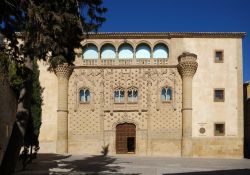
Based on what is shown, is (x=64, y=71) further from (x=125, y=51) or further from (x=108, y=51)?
(x=125, y=51)

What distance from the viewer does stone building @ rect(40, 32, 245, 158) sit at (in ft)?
94.8

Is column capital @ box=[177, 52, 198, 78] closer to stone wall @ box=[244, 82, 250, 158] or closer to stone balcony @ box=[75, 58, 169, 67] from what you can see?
stone balcony @ box=[75, 58, 169, 67]

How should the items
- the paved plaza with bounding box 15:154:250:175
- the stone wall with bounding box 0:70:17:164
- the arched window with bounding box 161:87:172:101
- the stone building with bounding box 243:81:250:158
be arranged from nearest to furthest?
the stone wall with bounding box 0:70:17:164 < the paved plaza with bounding box 15:154:250:175 < the arched window with bounding box 161:87:172:101 < the stone building with bounding box 243:81:250:158

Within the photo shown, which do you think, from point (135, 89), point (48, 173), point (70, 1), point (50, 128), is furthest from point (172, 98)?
point (70, 1)

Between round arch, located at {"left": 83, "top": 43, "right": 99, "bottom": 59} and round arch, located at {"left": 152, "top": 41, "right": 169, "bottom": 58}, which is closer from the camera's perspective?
round arch, located at {"left": 152, "top": 41, "right": 169, "bottom": 58}

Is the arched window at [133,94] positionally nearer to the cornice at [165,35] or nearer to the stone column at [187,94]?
the stone column at [187,94]

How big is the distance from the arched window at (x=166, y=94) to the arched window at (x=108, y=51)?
15.5 feet

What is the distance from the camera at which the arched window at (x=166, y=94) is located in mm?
29500

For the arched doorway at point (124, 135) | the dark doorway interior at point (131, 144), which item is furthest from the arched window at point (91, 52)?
the dark doorway interior at point (131, 144)

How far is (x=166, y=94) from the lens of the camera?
2952 centimetres

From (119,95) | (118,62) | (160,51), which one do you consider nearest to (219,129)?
(160,51)

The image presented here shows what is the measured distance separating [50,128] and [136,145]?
6617 millimetres

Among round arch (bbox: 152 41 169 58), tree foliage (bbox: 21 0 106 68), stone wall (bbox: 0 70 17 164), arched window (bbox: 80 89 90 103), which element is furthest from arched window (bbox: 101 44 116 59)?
tree foliage (bbox: 21 0 106 68)

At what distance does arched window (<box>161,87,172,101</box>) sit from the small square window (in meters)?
4.02
